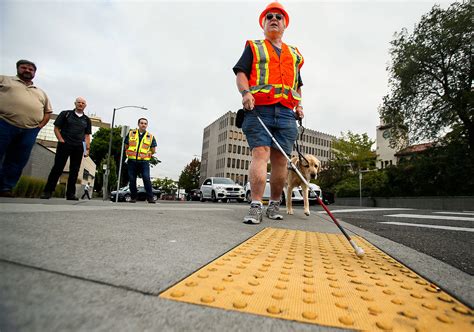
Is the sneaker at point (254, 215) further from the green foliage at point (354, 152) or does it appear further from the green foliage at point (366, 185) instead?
the green foliage at point (354, 152)

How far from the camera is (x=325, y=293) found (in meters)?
1.11

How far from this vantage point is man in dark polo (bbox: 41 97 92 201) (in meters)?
5.61

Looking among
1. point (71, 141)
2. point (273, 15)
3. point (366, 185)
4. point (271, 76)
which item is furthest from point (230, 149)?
point (271, 76)

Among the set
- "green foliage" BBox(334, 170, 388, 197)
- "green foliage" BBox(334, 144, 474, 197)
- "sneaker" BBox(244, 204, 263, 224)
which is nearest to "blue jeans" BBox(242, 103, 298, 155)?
"sneaker" BBox(244, 204, 263, 224)

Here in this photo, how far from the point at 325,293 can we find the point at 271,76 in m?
3.07

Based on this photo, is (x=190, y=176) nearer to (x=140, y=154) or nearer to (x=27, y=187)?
(x=27, y=187)

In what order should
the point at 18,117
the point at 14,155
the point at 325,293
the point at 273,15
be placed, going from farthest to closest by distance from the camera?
the point at 14,155, the point at 18,117, the point at 273,15, the point at 325,293

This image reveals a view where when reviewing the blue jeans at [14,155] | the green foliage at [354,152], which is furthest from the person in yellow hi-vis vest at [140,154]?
the green foliage at [354,152]

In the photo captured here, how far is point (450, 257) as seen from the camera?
6.95 ft

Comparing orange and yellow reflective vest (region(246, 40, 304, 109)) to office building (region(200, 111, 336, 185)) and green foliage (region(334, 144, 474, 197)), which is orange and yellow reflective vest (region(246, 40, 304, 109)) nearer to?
green foliage (region(334, 144, 474, 197))

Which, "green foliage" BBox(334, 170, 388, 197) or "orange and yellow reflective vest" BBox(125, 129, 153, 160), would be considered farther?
"green foliage" BBox(334, 170, 388, 197)

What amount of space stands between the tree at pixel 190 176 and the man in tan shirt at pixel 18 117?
7824 cm

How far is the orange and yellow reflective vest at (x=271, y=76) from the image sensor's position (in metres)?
3.66

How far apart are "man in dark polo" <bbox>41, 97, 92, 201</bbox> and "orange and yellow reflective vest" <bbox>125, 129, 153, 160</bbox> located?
1.56 m
